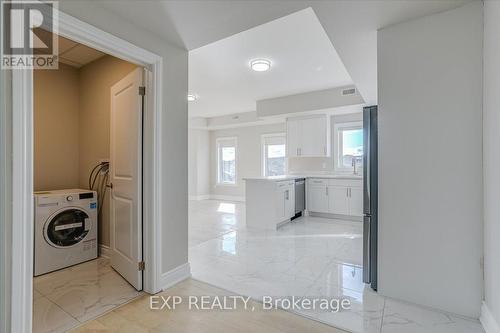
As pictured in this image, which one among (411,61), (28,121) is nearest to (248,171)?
(411,61)

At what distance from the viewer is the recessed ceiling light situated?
3.68 meters

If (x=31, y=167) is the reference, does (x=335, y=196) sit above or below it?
below

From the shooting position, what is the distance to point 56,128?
3.23 metres

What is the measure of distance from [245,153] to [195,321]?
644cm

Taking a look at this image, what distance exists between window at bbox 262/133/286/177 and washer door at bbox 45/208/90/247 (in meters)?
5.31

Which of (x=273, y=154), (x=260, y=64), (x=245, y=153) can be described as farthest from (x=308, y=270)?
(x=245, y=153)

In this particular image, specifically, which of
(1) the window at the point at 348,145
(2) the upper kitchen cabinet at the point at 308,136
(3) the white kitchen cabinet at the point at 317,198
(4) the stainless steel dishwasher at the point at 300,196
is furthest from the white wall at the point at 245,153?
(3) the white kitchen cabinet at the point at 317,198

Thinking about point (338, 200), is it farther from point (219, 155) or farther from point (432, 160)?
point (219, 155)

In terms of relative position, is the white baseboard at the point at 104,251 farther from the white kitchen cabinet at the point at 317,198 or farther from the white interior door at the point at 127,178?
the white kitchen cabinet at the point at 317,198

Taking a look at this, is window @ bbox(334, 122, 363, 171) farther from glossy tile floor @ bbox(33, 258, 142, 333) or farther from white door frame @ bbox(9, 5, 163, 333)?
glossy tile floor @ bbox(33, 258, 142, 333)

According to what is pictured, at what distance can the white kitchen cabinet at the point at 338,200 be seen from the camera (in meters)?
5.12

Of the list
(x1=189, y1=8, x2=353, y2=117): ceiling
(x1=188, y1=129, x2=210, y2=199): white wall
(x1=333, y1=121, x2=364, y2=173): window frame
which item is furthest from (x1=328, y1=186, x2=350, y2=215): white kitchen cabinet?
(x1=188, y1=129, x2=210, y2=199): white wall

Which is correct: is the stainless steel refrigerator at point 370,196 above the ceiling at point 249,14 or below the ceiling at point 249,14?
below

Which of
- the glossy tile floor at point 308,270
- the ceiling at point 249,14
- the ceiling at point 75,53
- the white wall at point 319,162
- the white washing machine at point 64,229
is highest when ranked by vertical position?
the ceiling at point 75,53
